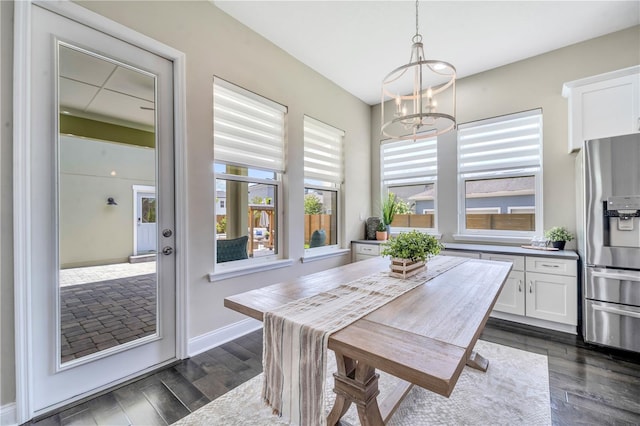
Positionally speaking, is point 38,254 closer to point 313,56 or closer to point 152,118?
point 152,118

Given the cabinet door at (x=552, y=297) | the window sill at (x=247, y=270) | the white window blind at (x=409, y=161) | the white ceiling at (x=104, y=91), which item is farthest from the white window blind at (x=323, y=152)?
the cabinet door at (x=552, y=297)

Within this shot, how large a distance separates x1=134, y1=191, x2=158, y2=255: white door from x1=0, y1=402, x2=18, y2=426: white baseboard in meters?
1.05

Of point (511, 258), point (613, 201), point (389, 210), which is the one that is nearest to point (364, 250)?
point (389, 210)

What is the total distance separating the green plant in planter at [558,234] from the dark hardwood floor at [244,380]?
1.05 meters

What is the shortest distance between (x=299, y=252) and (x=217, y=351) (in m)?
1.39

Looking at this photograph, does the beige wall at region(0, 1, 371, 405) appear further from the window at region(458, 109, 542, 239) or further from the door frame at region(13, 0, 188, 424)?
the window at region(458, 109, 542, 239)

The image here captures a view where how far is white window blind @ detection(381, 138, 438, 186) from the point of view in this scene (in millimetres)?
4213

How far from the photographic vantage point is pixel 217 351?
2475 mm

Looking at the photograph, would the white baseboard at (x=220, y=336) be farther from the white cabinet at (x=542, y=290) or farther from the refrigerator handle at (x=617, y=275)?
the refrigerator handle at (x=617, y=275)

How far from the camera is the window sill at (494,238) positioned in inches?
137

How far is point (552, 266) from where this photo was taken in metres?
2.87

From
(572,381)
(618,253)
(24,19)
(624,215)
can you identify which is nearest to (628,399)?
(572,381)

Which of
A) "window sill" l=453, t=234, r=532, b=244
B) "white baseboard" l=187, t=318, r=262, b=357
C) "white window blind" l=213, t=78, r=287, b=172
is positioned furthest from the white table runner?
"window sill" l=453, t=234, r=532, b=244

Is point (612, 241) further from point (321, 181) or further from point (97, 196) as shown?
point (97, 196)
